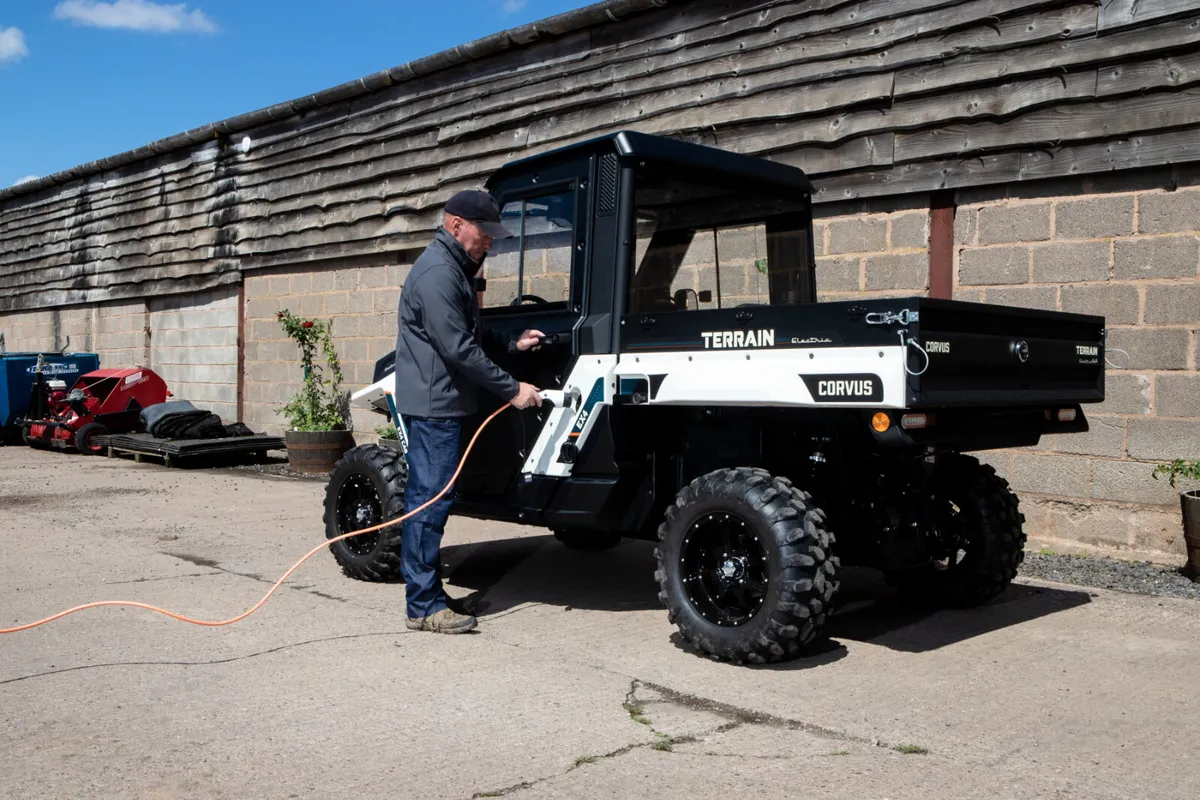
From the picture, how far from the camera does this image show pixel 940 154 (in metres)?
8.03

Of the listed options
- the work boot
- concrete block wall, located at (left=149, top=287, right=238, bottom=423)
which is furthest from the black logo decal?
concrete block wall, located at (left=149, top=287, right=238, bottom=423)

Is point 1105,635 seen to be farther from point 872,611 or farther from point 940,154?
point 940,154

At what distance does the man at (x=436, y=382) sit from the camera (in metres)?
5.37

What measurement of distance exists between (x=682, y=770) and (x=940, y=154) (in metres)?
5.70

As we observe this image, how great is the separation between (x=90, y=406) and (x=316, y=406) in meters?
3.84

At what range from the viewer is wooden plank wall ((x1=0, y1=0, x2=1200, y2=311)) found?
24.0ft

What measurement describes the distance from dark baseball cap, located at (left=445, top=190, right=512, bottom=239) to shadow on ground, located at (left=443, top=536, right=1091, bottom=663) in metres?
1.98

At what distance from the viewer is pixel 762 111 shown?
9.22 meters

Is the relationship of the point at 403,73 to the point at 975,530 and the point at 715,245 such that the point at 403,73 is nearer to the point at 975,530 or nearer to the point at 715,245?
the point at 715,245

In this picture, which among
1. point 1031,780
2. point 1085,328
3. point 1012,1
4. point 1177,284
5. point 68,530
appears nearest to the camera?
point 1031,780

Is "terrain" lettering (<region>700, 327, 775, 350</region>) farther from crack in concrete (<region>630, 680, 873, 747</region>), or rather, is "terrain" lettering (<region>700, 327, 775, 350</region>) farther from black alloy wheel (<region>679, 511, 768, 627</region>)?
crack in concrete (<region>630, 680, 873, 747</region>)

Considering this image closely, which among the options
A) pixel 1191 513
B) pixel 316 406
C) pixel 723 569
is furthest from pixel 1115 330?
pixel 316 406

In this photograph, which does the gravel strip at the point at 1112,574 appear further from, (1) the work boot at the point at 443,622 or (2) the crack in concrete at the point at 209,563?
(2) the crack in concrete at the point at 209,563

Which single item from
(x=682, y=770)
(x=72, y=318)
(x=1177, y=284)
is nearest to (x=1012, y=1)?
(x=1177, y=284)
